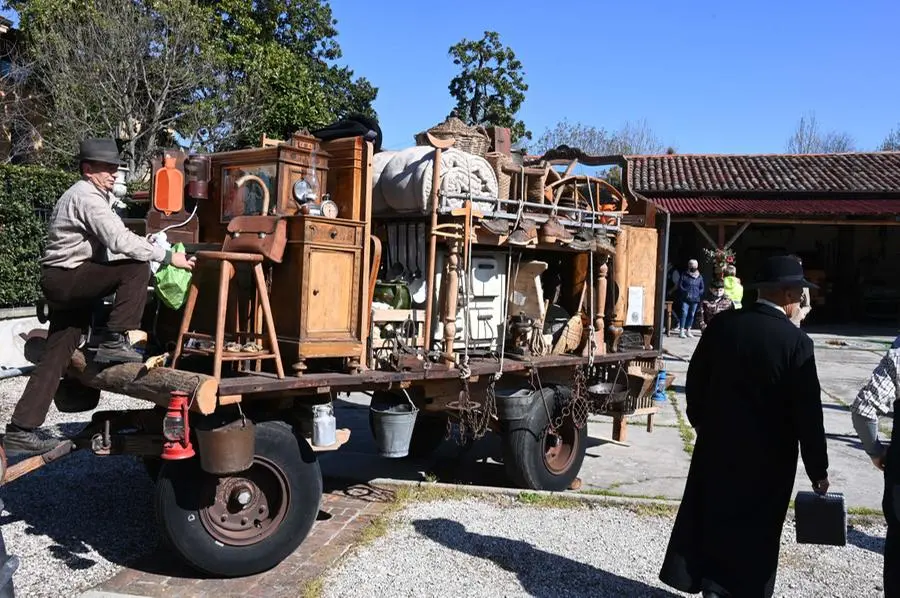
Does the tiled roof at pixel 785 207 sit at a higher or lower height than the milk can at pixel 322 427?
higher

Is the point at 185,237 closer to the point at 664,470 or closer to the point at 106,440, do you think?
the point at 106,440

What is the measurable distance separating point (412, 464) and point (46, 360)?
3633mm

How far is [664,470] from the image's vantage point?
761cm

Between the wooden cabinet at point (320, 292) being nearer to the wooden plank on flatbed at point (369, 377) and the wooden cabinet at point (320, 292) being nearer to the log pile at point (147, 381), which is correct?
the wooden plank on flatbed at point (369, 377)

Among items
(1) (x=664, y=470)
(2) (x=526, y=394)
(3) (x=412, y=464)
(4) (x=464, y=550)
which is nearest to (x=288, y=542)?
(4) (x=464, y=550)

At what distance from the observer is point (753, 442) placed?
386 centimetres

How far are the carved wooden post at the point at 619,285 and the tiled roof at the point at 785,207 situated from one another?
13848mm

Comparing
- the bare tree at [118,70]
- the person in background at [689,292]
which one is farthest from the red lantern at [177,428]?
the person in background at [689,292]

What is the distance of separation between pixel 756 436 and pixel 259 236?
2910mm

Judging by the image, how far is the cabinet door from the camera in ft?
15.6

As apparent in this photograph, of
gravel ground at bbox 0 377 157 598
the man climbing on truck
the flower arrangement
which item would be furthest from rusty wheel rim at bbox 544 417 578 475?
the flower arrangement

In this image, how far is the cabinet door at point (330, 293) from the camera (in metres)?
4.75

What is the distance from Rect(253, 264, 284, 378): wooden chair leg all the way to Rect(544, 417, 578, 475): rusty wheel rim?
2800 millimetres

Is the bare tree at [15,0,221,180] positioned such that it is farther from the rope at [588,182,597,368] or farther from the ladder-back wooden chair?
the ladder-back wooden chair
